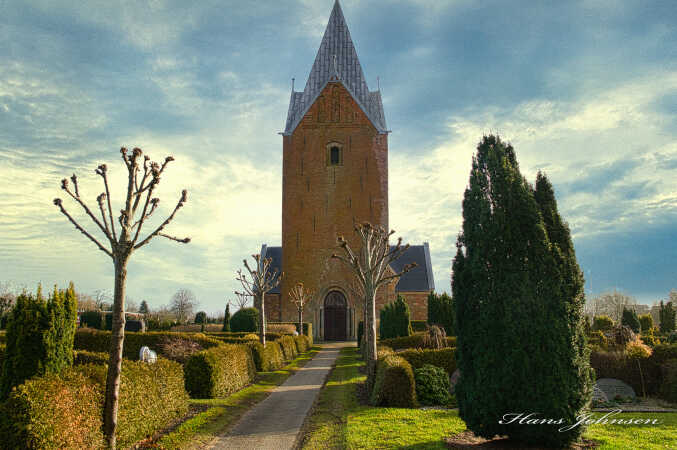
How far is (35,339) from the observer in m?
8.00

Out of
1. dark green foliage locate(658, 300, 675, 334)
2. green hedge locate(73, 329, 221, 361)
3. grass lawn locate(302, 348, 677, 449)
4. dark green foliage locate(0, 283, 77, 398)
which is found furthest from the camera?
dark green foliage locate(658, 300, 675, 334)

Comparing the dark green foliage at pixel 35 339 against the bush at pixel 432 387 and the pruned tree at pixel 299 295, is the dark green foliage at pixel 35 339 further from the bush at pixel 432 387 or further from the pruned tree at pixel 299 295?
the pruned tree at pixel 299 295

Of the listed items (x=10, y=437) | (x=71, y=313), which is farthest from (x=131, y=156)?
(x=10, y=437)

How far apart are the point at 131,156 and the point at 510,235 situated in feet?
21.0

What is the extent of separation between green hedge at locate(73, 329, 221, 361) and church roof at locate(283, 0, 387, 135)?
22.5m

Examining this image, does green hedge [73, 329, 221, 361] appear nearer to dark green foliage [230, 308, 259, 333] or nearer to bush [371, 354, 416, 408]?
bush [371, 354, 416, 408]

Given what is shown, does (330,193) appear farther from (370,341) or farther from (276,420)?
(276,420)

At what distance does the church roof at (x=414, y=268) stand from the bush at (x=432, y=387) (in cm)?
2770

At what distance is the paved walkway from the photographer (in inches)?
314

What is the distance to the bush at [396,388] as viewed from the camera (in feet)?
35.3

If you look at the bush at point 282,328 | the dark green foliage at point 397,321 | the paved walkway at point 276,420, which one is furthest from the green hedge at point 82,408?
the bush at point 282,328

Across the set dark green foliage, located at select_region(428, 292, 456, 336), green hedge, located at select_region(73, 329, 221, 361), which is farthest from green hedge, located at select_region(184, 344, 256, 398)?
dark green foliage, located at select_region(428, 292, 456, 336)

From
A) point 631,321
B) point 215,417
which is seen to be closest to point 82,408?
point 215,417

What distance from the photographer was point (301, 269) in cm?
3656
